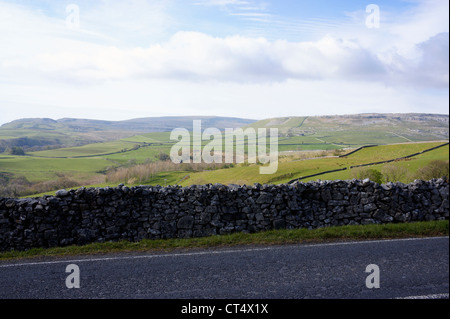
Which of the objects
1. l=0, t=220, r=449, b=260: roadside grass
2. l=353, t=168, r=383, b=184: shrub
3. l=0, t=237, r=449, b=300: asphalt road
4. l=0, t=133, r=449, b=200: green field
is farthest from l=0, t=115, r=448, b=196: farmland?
l=0, t=237, r=449, b=300: asphalt road

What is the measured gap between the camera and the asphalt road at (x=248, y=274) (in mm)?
6023

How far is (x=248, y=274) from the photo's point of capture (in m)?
6.99

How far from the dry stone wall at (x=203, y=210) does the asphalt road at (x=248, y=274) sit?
1.58m

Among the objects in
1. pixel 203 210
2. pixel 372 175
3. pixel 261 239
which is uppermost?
pixel 372 175

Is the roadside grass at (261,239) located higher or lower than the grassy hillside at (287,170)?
lower

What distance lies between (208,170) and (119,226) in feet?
39.0

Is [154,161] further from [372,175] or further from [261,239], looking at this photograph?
[372,175]

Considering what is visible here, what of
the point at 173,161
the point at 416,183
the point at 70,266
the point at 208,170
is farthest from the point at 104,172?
the point at 416,183

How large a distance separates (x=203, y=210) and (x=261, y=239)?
2170mm

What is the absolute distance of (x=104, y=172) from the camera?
57.1 ft

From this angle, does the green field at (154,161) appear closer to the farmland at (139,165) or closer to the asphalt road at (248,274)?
the farmland at (139,165)

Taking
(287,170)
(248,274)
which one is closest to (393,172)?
(287,170)

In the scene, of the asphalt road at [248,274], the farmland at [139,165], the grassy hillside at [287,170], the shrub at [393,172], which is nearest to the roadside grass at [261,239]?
the asphalt road at [248,274]
